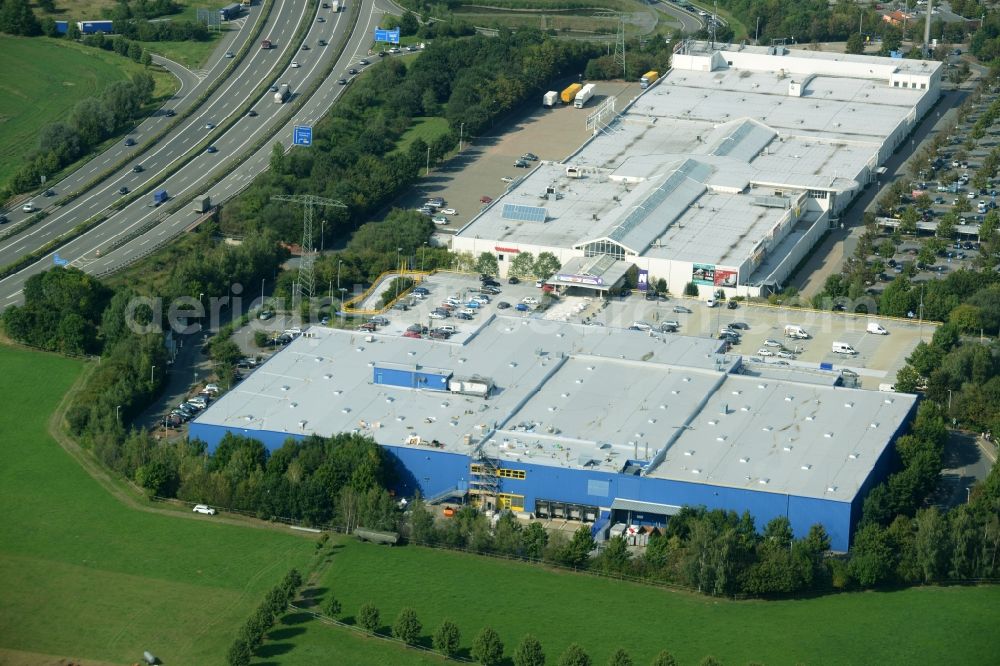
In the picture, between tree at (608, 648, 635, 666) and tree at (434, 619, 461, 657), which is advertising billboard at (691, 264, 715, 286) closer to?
tree at (434, 619, 461, 657)

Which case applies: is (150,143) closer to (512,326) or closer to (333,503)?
(512,326)

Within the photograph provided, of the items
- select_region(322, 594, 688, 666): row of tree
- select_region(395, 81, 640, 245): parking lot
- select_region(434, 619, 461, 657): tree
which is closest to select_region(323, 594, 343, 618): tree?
select_region(322, 594, 688, 666): row of tree

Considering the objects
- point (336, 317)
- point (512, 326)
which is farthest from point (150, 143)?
point (512, 326)

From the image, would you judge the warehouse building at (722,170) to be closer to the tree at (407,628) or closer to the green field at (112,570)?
the green field at (112,570)

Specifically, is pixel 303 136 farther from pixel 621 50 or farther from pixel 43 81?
pixel 621 50

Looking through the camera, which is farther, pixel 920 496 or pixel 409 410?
pixel 409 410

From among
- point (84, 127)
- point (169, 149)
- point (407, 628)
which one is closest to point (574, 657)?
point (407, 628)

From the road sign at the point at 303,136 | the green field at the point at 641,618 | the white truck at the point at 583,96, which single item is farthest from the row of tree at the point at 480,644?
the white truck at the point at 583,96
